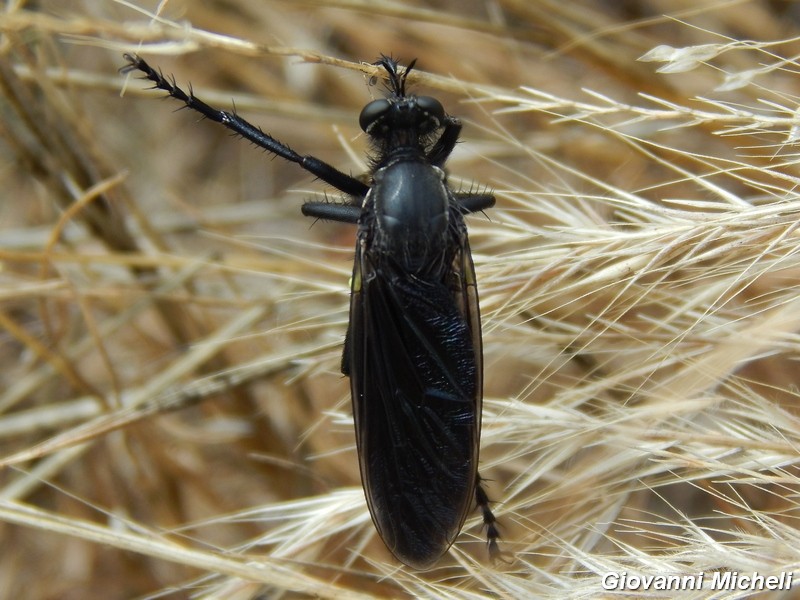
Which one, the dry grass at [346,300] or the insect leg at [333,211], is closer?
the dry grass at [346,300]

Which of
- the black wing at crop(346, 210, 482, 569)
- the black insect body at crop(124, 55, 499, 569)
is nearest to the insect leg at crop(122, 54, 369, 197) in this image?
the black insect body at crop(124, 55, 499, 569)

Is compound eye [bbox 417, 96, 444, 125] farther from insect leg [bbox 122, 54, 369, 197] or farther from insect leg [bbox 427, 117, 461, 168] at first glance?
insect leg [bbox 122, 54, 369, 197]

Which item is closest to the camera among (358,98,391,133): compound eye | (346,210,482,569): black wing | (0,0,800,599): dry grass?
(0,0,800,599): dry grass

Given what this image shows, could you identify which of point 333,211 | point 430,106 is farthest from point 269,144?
point 430,106

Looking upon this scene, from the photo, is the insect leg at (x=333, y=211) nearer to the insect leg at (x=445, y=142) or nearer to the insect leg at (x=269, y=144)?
the insect leg at (x=269, y=144)

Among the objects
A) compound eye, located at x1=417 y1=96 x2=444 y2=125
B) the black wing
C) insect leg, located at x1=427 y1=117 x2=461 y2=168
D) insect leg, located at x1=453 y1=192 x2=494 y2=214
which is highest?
compound eye, located at x1=417 y1=96 x2=444 y2=125

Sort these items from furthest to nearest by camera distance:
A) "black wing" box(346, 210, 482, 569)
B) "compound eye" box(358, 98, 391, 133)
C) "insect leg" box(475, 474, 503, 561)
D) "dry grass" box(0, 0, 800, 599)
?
"compound eye" box(358, 98, 391, 133) → "insect leg" box(475, 474, 503, 561) → "black wing" box(346, 210, 482, 569) → "dry grass" box(0, 0, 800, 599)

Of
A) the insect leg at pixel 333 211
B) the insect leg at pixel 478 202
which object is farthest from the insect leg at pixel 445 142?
the insect leg at pixel 333 211

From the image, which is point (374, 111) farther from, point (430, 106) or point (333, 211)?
point (333, 211)
